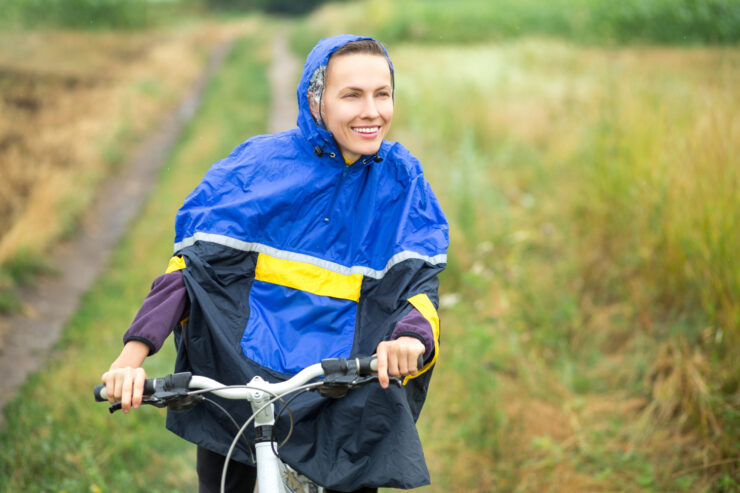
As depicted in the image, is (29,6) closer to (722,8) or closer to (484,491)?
(722,8)

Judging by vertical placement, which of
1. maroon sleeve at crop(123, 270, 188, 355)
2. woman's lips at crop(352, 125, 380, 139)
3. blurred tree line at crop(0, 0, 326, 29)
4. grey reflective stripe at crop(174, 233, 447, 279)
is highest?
blurred tree line at crop(0, 0, 326, 29)

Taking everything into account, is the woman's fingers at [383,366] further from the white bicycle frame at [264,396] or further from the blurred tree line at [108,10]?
the blurred tree line at [108,10]

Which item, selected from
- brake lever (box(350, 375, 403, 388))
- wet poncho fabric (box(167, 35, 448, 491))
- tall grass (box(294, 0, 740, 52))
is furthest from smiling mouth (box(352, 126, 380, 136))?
tall grass (box(294, 0, 740, 52))

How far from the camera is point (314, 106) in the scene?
2.43 metres

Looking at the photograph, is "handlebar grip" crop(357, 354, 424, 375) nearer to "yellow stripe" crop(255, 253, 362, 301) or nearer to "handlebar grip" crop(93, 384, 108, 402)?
"yellow stripe" crop(255, 253, 362, 301)

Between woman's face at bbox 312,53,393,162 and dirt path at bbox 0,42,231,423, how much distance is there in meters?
3.54

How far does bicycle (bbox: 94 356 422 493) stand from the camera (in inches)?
72.8

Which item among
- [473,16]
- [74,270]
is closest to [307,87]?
[74,270]

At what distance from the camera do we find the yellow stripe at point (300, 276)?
233 cm

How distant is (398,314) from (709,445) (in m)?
2.21

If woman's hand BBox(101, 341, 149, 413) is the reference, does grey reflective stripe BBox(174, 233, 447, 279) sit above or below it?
above

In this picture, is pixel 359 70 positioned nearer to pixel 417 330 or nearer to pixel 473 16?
pixel 417 330

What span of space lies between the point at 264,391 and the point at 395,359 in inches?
15.6

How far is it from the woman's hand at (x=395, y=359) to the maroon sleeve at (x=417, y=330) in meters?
0.08
